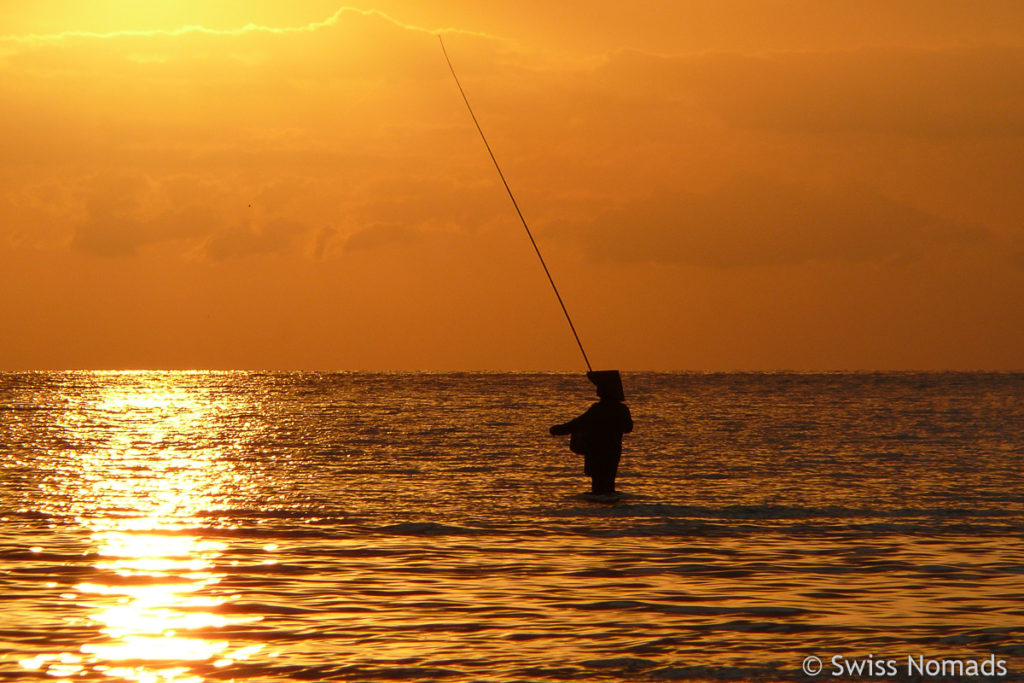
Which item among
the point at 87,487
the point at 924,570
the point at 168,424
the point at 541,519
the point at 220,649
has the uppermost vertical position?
the point at 168,424

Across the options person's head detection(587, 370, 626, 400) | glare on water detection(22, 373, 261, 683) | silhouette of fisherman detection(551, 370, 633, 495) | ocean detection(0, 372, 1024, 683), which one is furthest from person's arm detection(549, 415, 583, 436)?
glare on water detection(22, 373, 261, 683)

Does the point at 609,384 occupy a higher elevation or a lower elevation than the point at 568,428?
higher

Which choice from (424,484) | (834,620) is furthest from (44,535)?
(834,620)

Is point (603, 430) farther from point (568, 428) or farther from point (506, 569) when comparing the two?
point (506, 569)

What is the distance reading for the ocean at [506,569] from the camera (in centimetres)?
786

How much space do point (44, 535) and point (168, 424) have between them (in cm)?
2789

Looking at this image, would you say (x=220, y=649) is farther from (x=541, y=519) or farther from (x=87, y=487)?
(x=87, y=487)

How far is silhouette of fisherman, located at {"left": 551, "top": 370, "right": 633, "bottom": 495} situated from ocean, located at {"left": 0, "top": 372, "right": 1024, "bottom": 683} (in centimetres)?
55

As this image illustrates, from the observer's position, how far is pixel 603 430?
17062 mm

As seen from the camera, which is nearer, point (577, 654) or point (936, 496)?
point (577, 654)

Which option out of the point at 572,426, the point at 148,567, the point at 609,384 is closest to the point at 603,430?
the point at 572,426

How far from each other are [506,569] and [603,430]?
6.08 metres

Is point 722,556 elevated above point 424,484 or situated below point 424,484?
below

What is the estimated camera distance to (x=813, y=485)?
19656 mm
